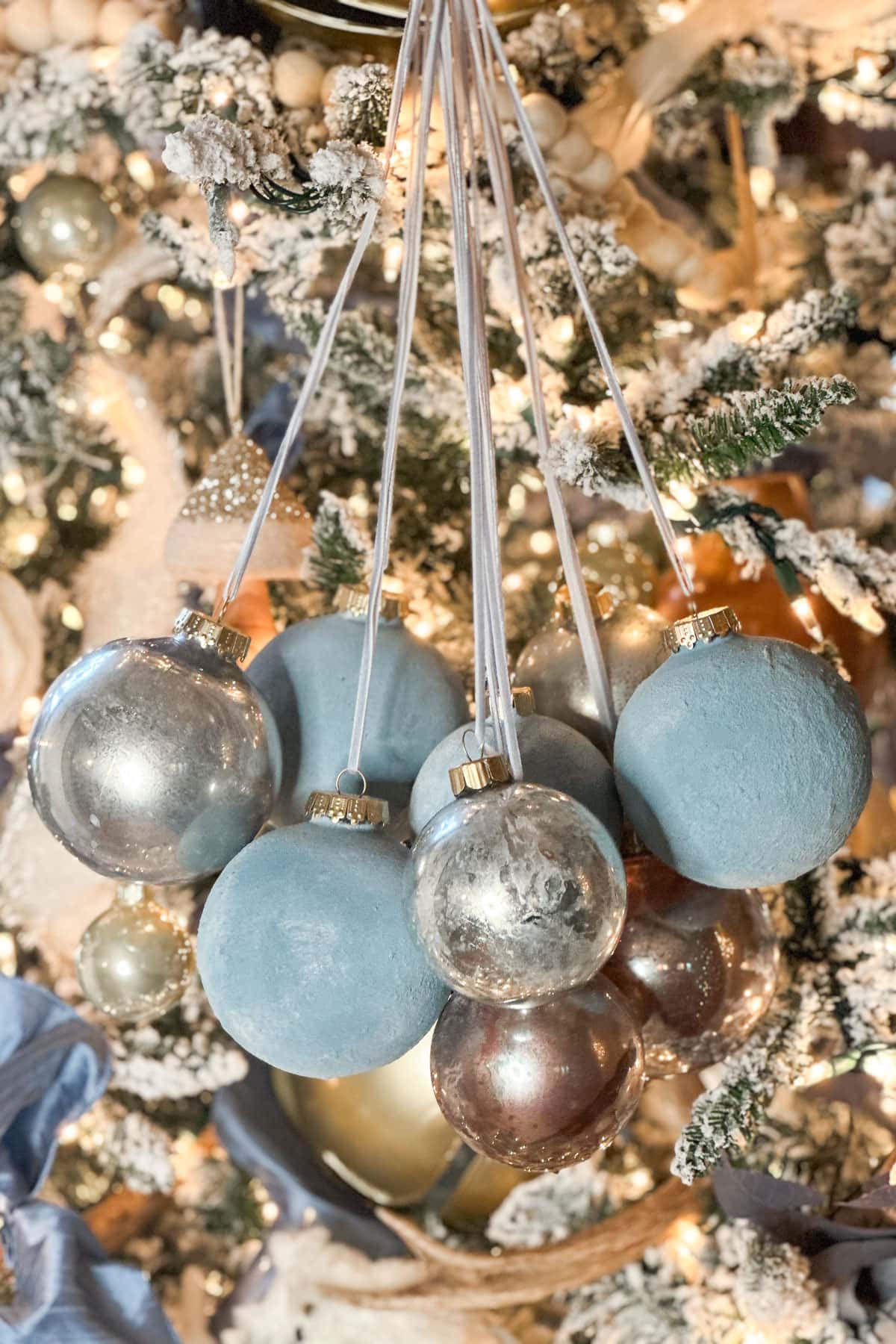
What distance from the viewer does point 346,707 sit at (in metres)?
0.56

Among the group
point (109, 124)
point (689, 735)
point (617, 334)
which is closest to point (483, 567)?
point (689, 735)

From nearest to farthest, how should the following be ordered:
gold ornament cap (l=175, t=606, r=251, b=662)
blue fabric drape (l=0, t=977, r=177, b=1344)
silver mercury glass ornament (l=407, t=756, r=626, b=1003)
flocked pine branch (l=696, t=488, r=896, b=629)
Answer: silver mercury glass ornament (l=407, t=756, r=626, b=1003)
gold ornament cap (l=175, t=606, r=251, b=662)
flocked pine branch (l=696, t=488, r=896, b=629)
blue fabric drape (l=0, t=977, r=177, b=1344)

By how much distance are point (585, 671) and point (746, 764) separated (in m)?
0.14

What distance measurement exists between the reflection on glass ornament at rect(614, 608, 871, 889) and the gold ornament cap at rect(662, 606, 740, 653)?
1cm

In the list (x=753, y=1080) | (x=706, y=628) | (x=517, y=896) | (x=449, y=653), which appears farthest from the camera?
(x=449, y=653)

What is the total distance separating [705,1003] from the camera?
0.56m

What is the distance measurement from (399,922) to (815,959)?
411 millimetres

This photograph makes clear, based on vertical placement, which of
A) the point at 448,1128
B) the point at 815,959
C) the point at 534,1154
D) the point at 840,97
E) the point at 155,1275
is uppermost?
the point at 840,97

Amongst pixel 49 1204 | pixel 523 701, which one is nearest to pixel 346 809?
pixel 523 701

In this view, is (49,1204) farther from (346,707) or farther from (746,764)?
(746,764)

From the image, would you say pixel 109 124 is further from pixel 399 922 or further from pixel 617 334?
pixel 399 922

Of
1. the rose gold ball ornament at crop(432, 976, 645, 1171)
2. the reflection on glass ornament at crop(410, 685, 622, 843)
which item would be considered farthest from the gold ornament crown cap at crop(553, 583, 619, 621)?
the rose gold ball ornament at crop(432, 976, 645, 1171)

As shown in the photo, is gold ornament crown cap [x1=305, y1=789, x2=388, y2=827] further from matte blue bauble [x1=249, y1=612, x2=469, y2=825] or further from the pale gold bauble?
the pale gold bauble

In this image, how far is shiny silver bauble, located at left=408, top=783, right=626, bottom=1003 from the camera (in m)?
0.43
